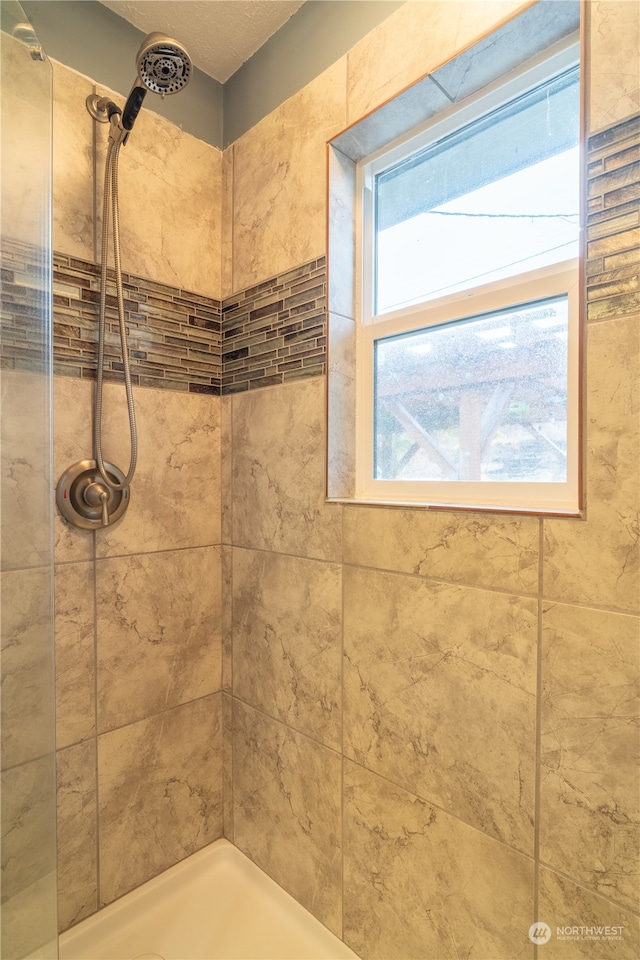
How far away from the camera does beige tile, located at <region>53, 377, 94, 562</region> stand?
3.80 ft

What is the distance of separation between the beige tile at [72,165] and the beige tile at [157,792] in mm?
1304

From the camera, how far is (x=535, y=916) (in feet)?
2.70

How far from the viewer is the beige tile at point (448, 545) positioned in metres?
0.84

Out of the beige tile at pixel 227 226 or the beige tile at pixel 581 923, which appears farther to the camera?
the beige tile at pixel 227 226

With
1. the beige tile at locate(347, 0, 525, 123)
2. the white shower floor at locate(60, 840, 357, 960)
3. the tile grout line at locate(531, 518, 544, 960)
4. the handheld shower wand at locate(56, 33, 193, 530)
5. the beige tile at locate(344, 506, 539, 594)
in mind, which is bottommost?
the white shower floor at locate(60, 840, 357, 960)

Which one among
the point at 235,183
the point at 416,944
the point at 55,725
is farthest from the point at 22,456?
the point at 416,944

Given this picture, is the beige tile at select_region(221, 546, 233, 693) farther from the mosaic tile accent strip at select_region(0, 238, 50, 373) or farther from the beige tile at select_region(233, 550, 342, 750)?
the mosaic tile accent strip at select_region(0, 238, 50, 373)

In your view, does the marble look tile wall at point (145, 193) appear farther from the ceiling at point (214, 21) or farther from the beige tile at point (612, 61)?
the beige tile at point (612, 61)

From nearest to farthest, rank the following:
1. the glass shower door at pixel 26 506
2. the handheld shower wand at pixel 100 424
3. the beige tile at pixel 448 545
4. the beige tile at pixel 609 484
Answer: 1. the beige tile at pixel 609 484
2. the beige tile at pixel 448 545
3. the glass shower door at pixel 26 506
4. the handheld shower wand at pixel 100 424

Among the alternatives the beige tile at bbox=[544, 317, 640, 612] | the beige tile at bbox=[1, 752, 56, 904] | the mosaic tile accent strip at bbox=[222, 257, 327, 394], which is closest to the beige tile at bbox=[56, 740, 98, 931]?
the beige tile at bbox=[1, 752, 56, 904]

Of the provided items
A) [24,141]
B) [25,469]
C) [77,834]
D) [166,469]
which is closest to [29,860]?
[77,834]

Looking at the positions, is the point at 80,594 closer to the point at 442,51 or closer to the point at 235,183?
the point at 235,183

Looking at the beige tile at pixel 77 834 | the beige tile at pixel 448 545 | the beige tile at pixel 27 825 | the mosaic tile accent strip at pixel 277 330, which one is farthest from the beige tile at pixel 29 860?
the mosaic tile accent strip at pixel 277 330

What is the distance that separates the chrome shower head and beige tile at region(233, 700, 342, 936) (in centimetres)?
159
